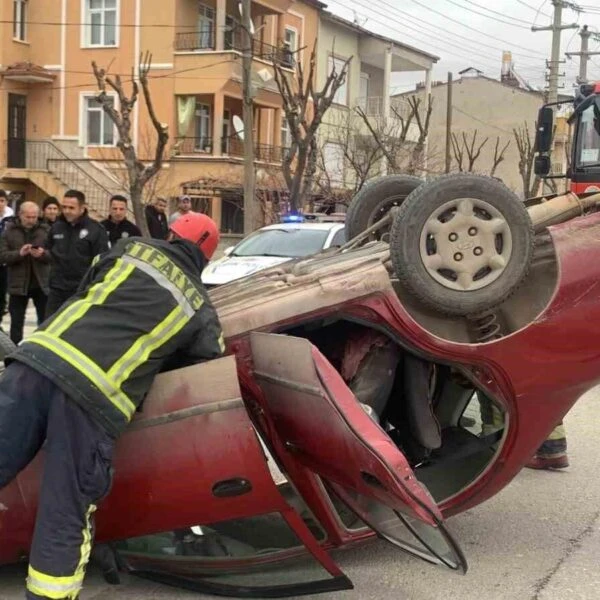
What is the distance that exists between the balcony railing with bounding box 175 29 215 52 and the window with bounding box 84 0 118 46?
2270 mm

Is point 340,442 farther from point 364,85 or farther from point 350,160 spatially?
point 364,85

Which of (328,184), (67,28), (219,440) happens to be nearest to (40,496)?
(219,440)

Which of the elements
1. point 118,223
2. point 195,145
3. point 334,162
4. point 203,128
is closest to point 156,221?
point 118,223

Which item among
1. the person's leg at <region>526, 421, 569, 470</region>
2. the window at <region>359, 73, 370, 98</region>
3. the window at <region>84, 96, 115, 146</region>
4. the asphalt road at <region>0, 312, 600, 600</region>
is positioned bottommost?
the asphalt road at <region>0, 312, 600, 600</region>

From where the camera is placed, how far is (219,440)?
3.09 metres

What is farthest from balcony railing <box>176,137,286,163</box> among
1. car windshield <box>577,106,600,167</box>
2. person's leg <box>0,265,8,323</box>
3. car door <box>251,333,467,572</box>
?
car door <box>251,333,467,572</box>

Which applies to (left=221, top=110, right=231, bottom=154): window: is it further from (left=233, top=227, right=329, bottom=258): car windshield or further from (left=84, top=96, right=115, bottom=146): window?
(left=233, top=227, right=329, bottom=258): car windshield

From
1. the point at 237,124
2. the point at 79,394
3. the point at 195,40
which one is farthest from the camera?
the point at 237,124

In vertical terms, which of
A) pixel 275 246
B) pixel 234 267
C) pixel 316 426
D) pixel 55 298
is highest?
pixel 275 246

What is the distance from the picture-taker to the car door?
291 centimetres

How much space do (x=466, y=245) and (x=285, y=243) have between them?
746 centimetres

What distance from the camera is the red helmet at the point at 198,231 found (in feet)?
10.9

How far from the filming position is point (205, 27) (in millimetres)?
28891

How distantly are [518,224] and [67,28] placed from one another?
92.3 ft
